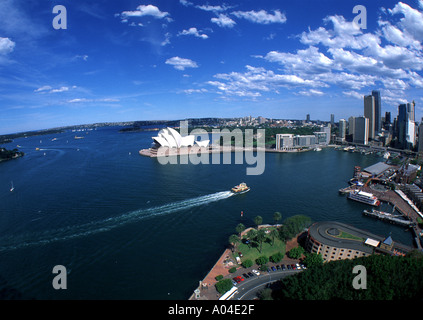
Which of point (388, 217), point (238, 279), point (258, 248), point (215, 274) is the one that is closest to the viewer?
point (238, 279)

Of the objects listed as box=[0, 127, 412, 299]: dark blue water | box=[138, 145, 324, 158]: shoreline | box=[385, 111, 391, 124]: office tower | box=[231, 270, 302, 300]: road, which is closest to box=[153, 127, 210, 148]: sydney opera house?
box=[138, 145, 324, 158]: shoreline

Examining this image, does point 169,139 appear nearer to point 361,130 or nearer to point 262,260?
point 262,260

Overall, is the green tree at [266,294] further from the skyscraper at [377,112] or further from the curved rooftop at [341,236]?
the skyscraper at [377,112]

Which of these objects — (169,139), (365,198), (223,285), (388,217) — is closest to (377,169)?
(365,198)

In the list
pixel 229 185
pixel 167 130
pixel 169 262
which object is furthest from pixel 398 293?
pixel 167 130

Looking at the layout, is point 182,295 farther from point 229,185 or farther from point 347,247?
point 229,185

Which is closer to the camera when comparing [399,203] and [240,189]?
[399,203]

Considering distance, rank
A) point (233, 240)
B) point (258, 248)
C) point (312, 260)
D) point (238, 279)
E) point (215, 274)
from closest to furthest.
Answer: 1. point (238, 279)
2. point (215, 274)
3. point (312, 260)
4. point (233, 240)
5. point (258, 248)

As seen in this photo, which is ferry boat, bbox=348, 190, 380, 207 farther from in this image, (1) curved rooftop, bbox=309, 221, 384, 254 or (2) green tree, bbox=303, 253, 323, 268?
(2) green tree, bbox=303, 253, 323, 268
